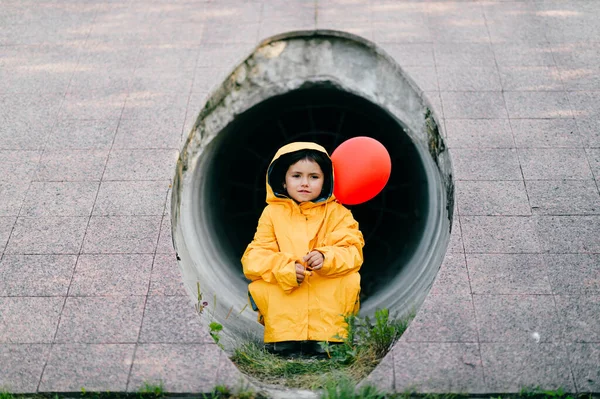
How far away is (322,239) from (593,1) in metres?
3.87

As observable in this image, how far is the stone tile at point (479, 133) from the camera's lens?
4586mm

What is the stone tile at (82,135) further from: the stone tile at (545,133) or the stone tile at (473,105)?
the stone tile at (545,133)

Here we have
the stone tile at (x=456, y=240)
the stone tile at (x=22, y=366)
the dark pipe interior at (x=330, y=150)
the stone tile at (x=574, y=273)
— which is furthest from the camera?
the dark pipe interior at (x=330, y=150)

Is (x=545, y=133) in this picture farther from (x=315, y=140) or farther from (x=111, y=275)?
(x=111, y=275)

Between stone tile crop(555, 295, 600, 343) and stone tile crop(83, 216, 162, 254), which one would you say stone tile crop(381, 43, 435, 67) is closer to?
stone tile crop(555, 295, 600, 343)

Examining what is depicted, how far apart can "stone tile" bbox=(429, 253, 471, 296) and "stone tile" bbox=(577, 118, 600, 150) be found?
5.05ft

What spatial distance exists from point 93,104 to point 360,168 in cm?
243

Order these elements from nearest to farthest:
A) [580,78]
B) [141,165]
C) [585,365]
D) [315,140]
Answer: [585,365] < [141,165] < [580,78] < [315,140]

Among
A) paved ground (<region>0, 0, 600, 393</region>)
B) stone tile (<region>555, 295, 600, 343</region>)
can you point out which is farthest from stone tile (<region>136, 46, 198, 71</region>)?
stone tile (<region>555, 295, 600, 343</region>)

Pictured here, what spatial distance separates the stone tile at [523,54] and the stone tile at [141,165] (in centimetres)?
304

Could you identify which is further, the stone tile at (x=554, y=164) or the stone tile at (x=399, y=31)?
the stone tile at (x=399, y=31)

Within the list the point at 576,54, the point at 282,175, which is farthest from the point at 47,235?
the point at 576,54

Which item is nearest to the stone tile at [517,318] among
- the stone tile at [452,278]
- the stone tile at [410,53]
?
the stone tile at [452,278]

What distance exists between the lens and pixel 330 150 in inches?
257
